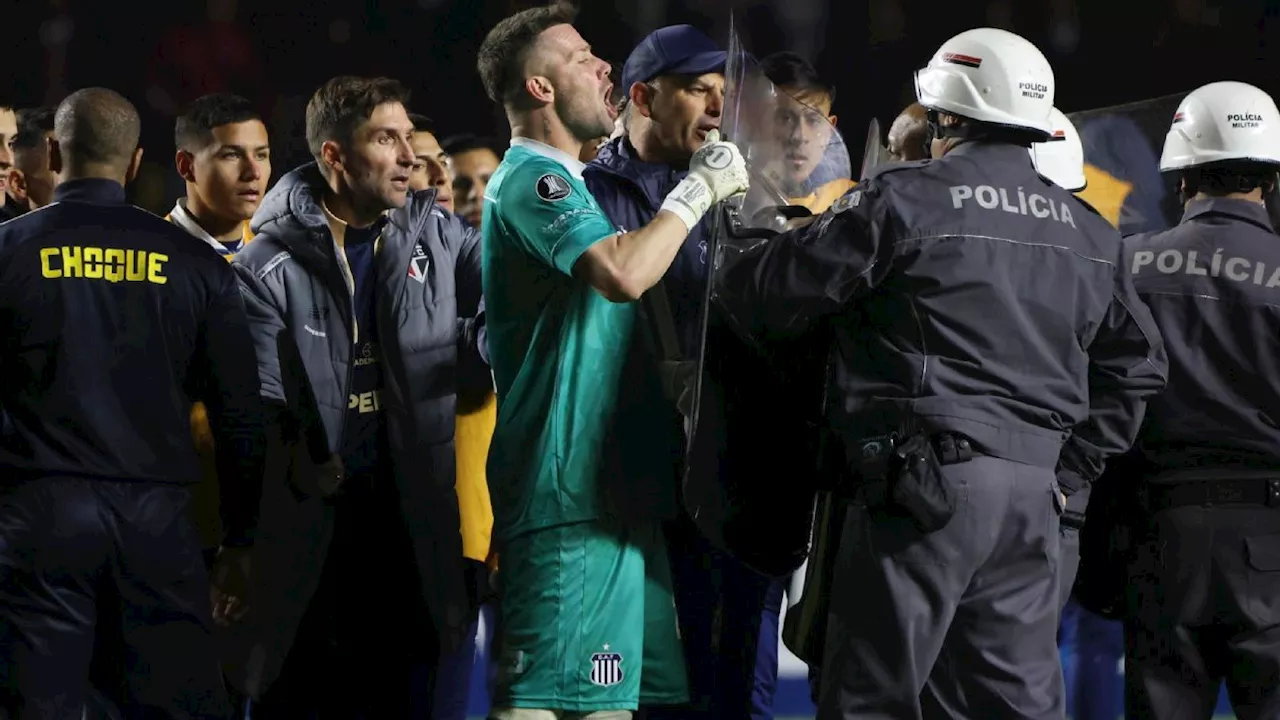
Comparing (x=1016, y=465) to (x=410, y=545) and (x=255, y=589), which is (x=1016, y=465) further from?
(x=255, y=589)

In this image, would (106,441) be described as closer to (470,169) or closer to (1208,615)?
(1208,615)

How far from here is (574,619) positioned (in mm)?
3229

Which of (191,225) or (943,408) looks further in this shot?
(191,225)

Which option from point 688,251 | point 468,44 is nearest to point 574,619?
point 688,251

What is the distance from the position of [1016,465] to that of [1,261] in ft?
7.12

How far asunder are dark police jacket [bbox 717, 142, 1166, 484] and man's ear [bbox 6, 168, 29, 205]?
10.6ft

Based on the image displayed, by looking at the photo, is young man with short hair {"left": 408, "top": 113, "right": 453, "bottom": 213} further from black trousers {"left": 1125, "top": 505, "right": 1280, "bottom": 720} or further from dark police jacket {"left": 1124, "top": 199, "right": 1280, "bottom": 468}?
black trousers {"left": 1125, "top": 505, "right": 1280, "bottom": 720}

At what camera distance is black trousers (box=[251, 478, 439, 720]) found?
4.01m

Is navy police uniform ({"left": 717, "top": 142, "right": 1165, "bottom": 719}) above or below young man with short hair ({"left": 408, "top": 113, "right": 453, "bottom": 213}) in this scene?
below

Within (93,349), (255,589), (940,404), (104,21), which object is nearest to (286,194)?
(93,349)

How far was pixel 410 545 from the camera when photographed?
4.00 metres

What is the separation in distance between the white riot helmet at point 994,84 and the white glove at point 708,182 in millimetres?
414

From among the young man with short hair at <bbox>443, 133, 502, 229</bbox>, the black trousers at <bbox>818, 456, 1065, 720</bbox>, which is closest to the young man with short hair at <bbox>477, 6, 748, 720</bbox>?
the black trousers at <bbox>818, 456, 1065, 720</bbox>

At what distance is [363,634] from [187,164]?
1.71 m
